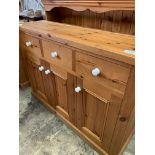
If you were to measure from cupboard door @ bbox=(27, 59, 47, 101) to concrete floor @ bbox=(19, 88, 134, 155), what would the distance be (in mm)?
188

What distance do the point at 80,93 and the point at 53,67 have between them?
293mm

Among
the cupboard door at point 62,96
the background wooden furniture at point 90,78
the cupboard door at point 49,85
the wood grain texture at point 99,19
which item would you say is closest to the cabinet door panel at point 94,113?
the background wooden furniture at point 90,78

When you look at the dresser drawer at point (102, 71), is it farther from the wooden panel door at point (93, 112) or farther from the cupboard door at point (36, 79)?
the cupboard door at point (36, 79)

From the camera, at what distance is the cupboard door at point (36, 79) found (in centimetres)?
129

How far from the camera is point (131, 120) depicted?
0.72 meters

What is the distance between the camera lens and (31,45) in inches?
45.2

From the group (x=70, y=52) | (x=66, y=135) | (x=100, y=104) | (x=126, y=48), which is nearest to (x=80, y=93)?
(x=100, y=104)

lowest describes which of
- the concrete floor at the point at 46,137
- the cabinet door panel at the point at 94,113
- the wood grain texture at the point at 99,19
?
the concrete floor at the point at 46,137

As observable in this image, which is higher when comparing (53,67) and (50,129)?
(53,67)

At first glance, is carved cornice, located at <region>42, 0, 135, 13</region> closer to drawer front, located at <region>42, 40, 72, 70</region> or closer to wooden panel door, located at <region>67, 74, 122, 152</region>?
drawer front, located at <region>42, 40, 72, 70</region>

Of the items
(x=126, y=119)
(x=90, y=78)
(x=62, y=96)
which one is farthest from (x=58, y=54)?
(x=126, y=119)
